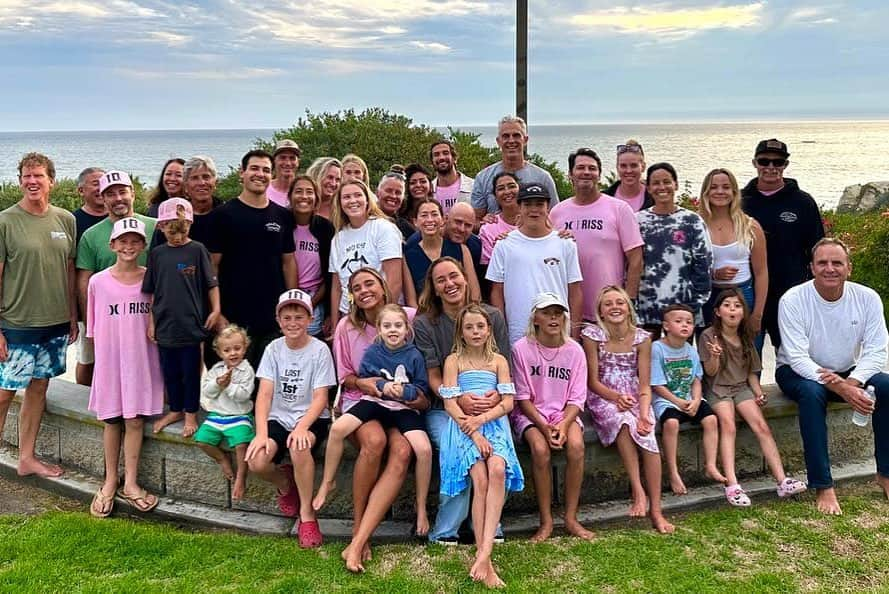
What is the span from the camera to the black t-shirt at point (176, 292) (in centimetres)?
464

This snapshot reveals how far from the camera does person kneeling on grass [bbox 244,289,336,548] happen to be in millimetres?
4367

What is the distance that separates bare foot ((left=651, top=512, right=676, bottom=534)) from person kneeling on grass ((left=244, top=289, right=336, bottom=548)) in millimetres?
2028

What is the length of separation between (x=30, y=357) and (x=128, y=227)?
120cm

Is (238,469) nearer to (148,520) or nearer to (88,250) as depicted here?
(148,520)

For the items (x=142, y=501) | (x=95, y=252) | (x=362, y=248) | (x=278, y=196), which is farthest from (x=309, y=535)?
(x=278, y=196)

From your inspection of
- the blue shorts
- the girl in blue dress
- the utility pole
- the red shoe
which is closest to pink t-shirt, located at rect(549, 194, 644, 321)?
the girl in blue dress

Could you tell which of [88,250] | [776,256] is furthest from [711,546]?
[88,250]

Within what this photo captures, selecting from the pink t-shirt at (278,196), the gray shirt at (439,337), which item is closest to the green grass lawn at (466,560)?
the gray shirt at (439,337)

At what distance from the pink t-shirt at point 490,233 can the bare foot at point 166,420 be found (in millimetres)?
2290

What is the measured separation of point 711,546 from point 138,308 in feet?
12.2

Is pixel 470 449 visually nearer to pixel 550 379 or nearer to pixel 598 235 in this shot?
pixel 550 379

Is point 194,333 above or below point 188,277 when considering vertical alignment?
below

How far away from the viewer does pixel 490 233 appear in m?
5.36

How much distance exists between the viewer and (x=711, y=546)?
4047mm
